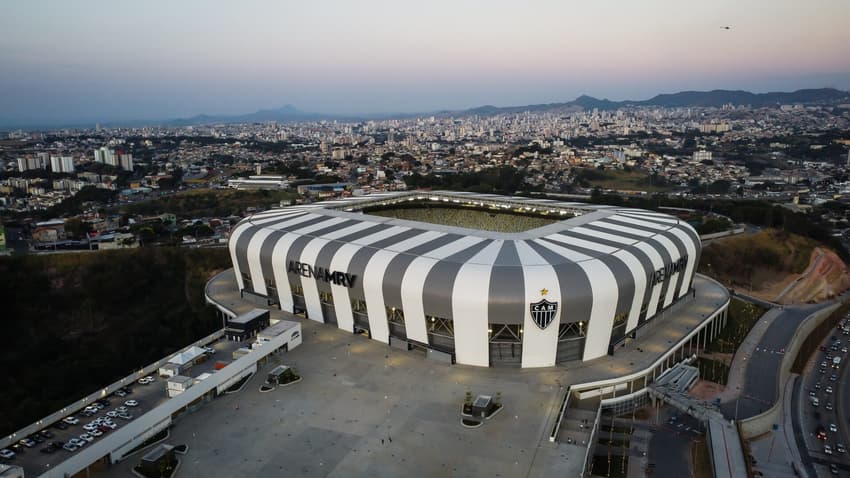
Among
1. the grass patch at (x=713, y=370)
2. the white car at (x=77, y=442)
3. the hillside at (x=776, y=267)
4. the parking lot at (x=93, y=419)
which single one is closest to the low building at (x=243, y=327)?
the parking lot at (x=93, y=419)

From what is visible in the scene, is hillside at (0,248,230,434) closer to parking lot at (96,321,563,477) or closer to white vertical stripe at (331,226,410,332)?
white vertical stripe at (331,226,410,332)

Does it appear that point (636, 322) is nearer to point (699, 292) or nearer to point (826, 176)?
point (699, 292)

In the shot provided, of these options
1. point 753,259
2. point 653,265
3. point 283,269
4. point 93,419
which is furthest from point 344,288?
point 753,259

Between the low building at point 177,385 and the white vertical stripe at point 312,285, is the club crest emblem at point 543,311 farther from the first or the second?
the low building at point 177,385

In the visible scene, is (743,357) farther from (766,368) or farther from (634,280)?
(634,280)

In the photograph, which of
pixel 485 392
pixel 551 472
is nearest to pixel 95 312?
pixel 485 392

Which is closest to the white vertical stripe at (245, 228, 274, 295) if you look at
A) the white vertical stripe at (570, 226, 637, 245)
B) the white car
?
the white car
